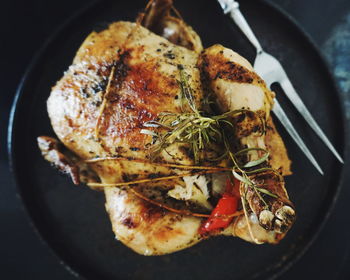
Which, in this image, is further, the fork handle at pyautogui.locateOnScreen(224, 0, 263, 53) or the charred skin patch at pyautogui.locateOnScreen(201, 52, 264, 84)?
the fork handle at pyautogui.locateOnScreen(224, 0, 263, 53)

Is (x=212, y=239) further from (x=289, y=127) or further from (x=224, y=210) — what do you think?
(x=289, y=127)

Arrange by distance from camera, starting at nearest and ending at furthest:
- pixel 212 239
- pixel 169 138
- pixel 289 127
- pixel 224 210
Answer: pixel 169 138
pixel 224 210
pixel 289 127
pixel 212 239

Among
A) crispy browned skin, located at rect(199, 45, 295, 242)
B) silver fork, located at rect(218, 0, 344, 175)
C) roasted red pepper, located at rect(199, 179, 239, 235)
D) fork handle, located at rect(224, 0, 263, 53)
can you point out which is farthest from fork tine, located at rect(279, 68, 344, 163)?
roasted red pepper, located at rect(199, 179, 239, 235)

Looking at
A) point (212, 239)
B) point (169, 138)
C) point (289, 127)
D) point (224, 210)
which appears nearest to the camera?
point (169, 138)

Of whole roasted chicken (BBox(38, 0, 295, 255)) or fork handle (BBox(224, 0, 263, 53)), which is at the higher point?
fork handle (BBox(224, 0, 263, 53))

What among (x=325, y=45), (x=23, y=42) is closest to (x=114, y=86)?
(x=23, y=42)

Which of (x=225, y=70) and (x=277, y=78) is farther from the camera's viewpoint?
(x=277, y=78)

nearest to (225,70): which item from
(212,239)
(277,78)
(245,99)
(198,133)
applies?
(245,99)

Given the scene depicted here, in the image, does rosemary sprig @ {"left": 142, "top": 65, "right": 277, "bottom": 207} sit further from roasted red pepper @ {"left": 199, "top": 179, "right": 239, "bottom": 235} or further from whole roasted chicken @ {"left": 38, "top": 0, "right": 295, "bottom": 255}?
roasted red pepper @ {"left": 199, "top": 179, "right": 239, "bottom": 235}
